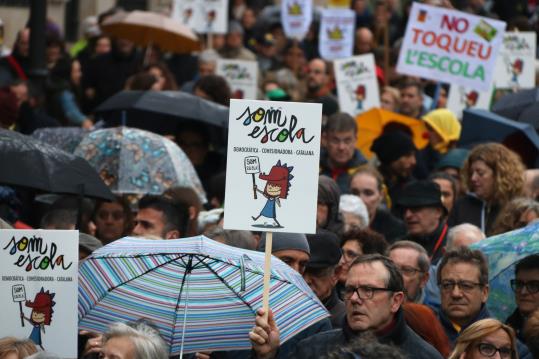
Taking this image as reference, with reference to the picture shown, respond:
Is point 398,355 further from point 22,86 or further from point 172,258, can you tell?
point 22,86

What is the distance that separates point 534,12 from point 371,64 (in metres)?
8.97

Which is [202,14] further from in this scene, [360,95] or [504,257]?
[504,257]

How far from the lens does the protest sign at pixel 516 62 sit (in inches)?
634

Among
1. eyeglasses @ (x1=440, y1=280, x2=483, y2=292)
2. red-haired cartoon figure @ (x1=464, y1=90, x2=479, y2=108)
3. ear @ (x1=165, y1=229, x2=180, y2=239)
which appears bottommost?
ear @ (x1=165, y1=229, x2=180, y2=239)

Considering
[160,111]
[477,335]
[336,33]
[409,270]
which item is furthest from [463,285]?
[336,33]

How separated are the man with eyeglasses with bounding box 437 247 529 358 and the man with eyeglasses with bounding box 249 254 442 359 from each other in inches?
36.4

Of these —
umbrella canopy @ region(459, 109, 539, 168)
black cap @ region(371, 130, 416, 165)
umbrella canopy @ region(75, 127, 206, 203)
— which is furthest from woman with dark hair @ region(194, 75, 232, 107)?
umbrella canopy @ region(75, 127, 206, 203)

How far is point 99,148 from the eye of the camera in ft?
40.5

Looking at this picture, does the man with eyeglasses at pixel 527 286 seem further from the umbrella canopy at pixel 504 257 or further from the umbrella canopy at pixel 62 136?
the umbrella canopy at pixel 62 136

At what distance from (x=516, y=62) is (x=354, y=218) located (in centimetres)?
510

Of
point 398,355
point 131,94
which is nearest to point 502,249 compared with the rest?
point 398,355

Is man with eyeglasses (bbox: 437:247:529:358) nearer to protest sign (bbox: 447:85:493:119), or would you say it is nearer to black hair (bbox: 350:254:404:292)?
black hair (bbox: 350:254:404:292)

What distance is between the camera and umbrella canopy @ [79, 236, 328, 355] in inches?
327

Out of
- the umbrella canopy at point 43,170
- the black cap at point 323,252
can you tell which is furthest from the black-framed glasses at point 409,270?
the umbrella canopy at point 43,170
